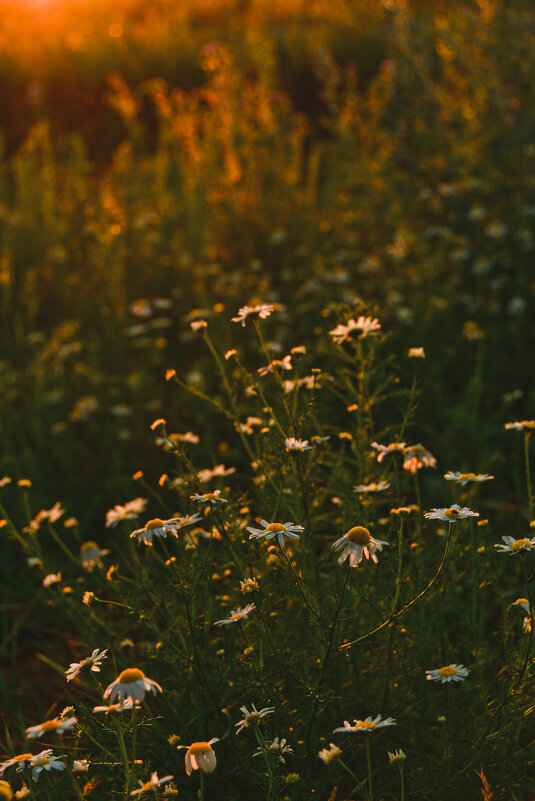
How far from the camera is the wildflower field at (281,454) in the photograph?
151 cm

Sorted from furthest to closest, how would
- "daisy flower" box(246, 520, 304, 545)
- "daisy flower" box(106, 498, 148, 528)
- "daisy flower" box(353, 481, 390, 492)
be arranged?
"daisy flower" box(106, 498, 148, 528), "daisy flower" box(353, 481, 390, 492), "daisy flower" box(246, 520, 304, 545)

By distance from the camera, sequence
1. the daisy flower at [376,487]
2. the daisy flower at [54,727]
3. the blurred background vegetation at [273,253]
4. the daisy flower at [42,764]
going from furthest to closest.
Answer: the blurred background vegetation at [273,253] → the daisy flower at [376,487] → the daisy flower at [42,764] → the daisy flower at [54,727]

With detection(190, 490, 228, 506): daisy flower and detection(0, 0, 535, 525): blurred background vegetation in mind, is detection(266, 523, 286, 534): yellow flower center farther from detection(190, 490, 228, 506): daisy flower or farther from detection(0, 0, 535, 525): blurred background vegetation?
detection(0, 0, 535, 525): blurred background vegetation

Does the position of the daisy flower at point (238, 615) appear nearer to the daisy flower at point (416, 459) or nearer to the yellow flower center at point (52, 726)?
the yellow flower center at point (52, 726)

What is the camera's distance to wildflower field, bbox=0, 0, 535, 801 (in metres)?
1.51

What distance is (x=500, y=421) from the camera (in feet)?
10.6

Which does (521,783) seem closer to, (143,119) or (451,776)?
(451,776)

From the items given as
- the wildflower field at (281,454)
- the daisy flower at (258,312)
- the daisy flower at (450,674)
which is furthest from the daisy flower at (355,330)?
the daisy flower at (450,674)

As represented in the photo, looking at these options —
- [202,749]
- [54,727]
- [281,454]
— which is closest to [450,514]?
[281,454]

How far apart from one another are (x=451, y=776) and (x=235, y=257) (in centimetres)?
344

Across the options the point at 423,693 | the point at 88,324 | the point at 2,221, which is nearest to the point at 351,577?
the point at 423,693

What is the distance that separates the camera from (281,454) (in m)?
1.71

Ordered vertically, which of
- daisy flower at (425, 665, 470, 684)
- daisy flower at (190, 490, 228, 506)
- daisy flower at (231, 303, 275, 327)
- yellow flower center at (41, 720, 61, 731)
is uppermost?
daisy flower at (231, 303, 275, 327)

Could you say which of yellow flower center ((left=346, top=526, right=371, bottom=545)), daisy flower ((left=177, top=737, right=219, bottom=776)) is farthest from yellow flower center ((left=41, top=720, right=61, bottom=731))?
yellow flower center ((left=346, top=526, right=371, bottom=545))
